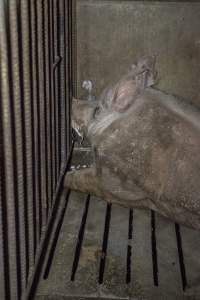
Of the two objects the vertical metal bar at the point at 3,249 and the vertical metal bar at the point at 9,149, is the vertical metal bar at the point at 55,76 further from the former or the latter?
the vertical metal bar at the point at 3,249

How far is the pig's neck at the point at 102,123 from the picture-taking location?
2.75 m

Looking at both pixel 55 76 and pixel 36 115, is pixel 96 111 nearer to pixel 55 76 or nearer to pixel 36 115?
pixel 55 76

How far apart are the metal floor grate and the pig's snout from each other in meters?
0.52

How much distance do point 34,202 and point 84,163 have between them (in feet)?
4.73

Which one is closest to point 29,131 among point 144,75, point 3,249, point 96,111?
point 3,249

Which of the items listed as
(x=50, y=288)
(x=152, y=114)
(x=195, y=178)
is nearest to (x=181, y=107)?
(x=152, y=114)

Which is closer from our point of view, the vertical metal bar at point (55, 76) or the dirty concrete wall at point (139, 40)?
the vertical metal bar at point (55, 76)

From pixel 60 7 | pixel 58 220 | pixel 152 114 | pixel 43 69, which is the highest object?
pixel 60 7

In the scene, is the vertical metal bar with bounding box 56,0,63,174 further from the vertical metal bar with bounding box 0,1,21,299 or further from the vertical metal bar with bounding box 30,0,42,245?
the vertical metal bar with bounding box 0,1,21,299

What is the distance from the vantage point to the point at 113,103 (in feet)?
9.31

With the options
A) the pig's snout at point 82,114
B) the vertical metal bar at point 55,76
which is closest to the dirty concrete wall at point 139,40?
the pig's snout at point 82,114

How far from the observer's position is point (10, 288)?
5.34ft

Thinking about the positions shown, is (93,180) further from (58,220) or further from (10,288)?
(10,288)

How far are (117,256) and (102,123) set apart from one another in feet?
2.83
